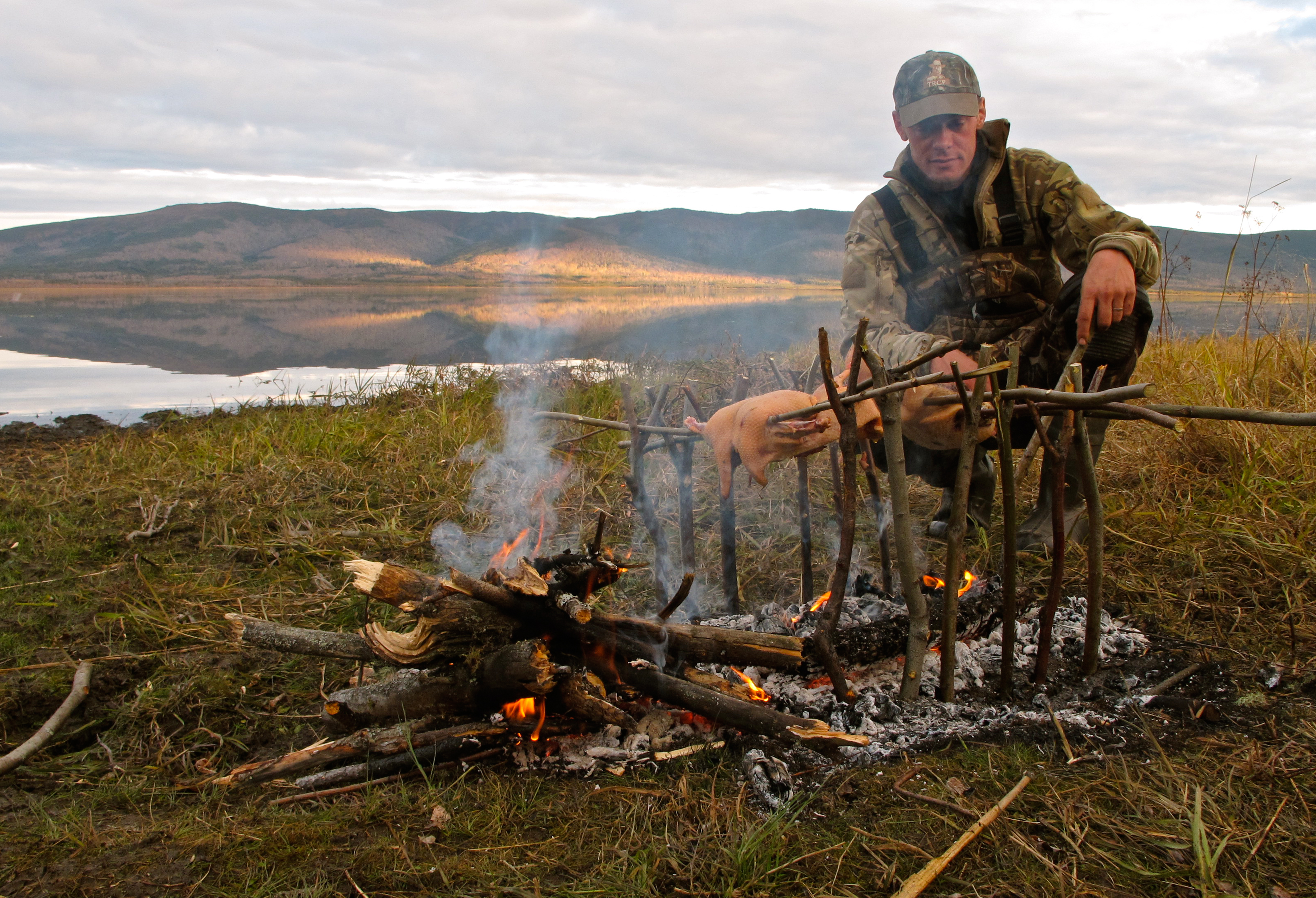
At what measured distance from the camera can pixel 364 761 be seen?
215 centimetres

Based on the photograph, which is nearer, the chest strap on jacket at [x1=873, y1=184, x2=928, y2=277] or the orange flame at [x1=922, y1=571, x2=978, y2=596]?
the orange flame at [x1=922, y1=571, x2=978, y2=596]

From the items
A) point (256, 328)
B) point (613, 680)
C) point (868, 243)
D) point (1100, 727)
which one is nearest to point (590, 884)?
point (613, 680)

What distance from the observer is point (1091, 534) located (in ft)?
7.27

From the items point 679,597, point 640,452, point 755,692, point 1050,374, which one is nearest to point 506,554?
point 640,452

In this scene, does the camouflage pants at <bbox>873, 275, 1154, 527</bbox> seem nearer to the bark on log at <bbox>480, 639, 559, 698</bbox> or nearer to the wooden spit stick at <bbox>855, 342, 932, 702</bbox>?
the wooden spit stick at <bbox>855, 342, 932, 702</bbox>

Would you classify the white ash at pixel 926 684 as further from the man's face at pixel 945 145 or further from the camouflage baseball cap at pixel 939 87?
the camouflage baseball cap at pixel 939 87

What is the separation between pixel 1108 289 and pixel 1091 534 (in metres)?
1.12

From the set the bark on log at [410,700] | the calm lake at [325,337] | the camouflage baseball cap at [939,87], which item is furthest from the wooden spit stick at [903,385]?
the calm lake at [325,337]

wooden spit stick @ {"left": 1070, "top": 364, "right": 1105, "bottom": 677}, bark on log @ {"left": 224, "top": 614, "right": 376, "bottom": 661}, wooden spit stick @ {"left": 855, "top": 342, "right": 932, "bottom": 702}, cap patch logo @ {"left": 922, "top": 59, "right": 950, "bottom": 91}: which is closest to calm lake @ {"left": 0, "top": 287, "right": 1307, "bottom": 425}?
cap patch logo @ {"left": 922, "top": 59, "right": 950, "bottom": 91}

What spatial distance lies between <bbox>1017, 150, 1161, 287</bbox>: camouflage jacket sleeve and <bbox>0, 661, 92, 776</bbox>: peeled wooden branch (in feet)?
13.6

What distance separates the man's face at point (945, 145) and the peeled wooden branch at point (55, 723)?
408cm

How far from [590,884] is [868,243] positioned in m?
3.05

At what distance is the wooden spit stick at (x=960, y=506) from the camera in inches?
79.0

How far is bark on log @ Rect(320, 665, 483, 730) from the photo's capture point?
2.26 meters
